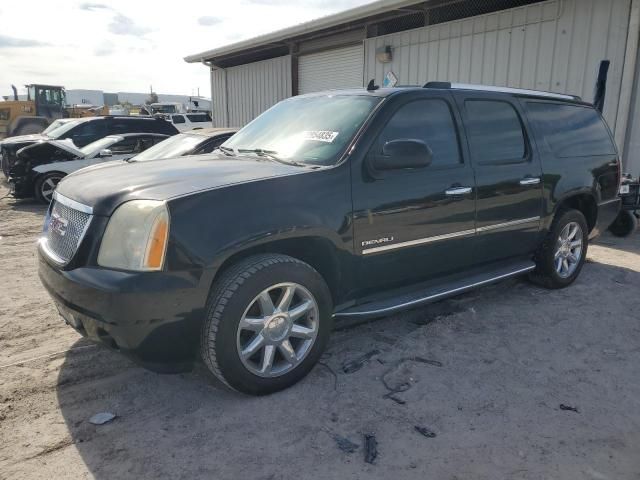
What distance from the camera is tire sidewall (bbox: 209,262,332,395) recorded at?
2.90 meters

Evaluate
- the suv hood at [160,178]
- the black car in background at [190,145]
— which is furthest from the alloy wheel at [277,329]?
the black car in background at [190,145]

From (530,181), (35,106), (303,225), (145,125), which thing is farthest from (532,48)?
(35,106)

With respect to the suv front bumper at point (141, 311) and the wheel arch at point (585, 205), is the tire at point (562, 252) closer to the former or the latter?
the wheel arch at point (585, 205)

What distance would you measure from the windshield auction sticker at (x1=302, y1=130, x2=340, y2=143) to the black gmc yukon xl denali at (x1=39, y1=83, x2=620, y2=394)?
11 millimetres

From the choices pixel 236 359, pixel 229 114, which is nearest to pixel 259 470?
pixel 236 359

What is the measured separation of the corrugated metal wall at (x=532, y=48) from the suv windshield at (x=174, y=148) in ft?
18.2

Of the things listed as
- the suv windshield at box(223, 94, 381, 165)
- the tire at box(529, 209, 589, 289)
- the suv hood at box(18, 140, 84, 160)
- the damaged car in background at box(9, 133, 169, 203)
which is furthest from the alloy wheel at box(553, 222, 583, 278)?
the suv hood at box(18, 140, 84, 160)

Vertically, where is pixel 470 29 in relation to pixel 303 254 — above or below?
above

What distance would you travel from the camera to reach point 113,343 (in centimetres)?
283

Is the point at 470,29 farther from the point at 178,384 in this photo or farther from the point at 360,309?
the point at 178,384

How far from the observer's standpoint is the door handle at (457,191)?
389 centimetres

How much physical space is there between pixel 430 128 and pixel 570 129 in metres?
1.99

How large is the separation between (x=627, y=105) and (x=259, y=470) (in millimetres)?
8212

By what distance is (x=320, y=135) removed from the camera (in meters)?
3.70
